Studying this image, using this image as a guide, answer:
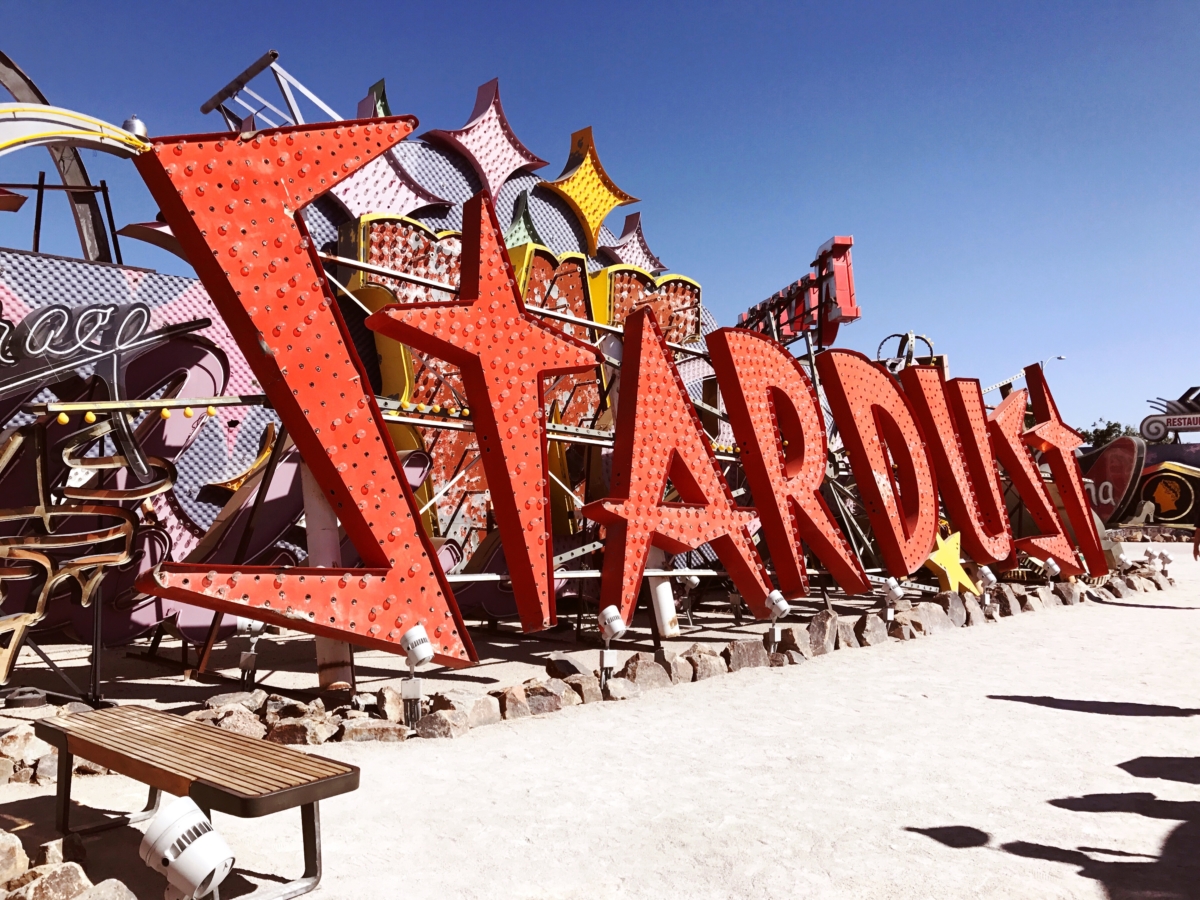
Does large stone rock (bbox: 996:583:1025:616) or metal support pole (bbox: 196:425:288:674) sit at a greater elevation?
metal support pole (bbox: 196:425:288:674)

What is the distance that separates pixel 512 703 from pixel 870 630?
214 inches

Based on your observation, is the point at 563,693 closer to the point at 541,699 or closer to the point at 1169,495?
the point at 541,699

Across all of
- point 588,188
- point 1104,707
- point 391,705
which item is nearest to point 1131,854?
point 1104,707

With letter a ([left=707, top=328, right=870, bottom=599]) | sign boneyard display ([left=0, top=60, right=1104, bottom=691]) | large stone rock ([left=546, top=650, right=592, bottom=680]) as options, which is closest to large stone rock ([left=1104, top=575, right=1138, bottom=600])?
sign boneyard display ([left=0, top=60, right=1104, bottom=691])

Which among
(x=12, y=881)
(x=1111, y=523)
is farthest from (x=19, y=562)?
(x=1111, y=523)

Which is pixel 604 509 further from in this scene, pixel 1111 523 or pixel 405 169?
pixel 1111 523

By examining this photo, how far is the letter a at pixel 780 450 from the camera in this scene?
436 inches

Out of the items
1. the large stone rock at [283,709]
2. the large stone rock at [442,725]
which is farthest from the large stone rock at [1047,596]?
the large stone rock at [283,709]

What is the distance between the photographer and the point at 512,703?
709 centimetres

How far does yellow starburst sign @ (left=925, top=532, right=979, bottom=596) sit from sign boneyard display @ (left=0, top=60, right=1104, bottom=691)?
511 mm

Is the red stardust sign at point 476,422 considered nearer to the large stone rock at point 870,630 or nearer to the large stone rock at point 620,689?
the large stone rock at point 870,630

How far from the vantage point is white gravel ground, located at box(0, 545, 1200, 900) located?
398 centimetres

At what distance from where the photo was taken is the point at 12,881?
3.43m

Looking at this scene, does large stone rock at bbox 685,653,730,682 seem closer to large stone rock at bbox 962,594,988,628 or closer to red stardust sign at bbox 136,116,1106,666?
red stardust sign at bbox 136,116,1106,666
